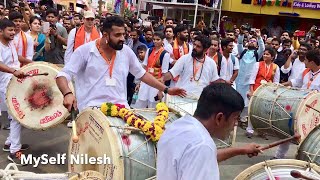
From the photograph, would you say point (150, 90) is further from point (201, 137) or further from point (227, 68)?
point (201, 137)

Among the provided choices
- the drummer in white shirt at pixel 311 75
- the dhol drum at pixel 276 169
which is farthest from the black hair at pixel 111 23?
the drummer in white shirt at pixel 311 75

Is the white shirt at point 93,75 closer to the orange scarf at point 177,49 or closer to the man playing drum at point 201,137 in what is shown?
the man playing drum at point 201,137

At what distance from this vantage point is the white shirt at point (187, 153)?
180 cm

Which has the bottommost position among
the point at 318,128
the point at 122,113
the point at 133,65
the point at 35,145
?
the point at 35,145

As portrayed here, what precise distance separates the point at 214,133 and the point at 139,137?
1.42 m

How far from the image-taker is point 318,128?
13.8 feet

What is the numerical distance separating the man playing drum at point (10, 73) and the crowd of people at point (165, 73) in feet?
0.04

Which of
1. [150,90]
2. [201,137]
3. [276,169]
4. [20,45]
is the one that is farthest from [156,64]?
[201,137]

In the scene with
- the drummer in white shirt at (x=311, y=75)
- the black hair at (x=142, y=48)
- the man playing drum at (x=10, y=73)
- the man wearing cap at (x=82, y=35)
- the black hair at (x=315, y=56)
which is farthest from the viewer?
the black hair at (x=142, y=48)

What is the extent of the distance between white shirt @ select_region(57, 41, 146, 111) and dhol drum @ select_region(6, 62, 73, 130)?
1.07 metres

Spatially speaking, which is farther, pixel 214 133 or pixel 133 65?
pixel 133 65

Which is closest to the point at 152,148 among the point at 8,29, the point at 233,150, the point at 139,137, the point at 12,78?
the point at 139,137

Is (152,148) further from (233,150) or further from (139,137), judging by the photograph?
(233,150)

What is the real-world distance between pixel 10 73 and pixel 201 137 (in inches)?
146
